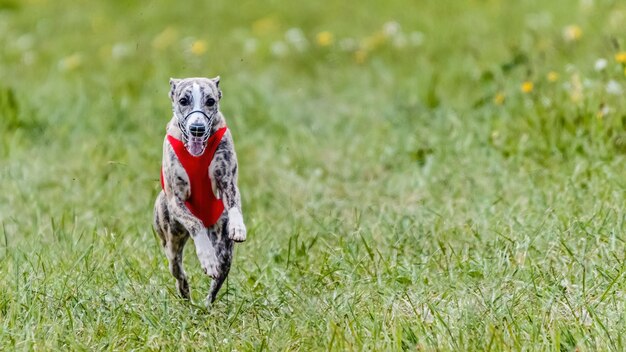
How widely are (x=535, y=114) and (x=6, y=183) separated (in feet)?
10.1

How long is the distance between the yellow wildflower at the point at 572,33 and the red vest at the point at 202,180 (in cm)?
441

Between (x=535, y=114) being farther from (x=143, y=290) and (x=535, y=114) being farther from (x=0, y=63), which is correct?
(x=0, y=63)

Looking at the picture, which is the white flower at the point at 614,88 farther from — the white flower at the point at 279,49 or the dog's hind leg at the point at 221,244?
the white flower at the point at 279,49

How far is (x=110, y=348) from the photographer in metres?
3.50

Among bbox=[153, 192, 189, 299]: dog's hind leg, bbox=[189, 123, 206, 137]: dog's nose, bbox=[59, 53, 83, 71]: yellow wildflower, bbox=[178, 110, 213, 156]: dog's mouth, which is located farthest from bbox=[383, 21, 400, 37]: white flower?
bbox=[189, 123, 206, 137]: dog's nose

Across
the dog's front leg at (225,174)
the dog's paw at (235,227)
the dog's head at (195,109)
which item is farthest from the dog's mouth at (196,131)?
the dog's paw at (235,227)

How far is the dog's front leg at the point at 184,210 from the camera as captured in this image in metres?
3.25

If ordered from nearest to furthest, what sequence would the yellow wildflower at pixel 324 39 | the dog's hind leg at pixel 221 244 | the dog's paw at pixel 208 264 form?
the dog's paw at pixel 208 264, the dog's hind leg at pixel 221 244, the yellow wildflower at pixel 324 39

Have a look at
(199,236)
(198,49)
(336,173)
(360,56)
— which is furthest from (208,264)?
(360,56)

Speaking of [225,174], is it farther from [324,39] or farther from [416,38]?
[416,38]

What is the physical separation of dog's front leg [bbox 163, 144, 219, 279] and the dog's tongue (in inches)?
5.2

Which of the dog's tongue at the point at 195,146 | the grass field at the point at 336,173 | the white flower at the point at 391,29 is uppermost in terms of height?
the dog's tongue at the point at 195,146

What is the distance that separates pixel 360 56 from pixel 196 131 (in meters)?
5.30

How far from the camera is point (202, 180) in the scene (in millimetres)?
3305
